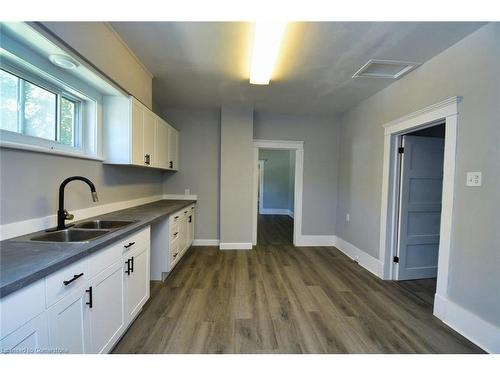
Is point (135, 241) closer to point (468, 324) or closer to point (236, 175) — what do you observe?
point (236, 175)

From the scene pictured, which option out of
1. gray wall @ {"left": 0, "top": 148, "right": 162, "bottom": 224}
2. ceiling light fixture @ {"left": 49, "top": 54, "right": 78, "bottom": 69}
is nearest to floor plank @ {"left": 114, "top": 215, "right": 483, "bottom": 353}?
gray wall @ {"left": 0, "top": 148, "right": 162, "bottom": 224}

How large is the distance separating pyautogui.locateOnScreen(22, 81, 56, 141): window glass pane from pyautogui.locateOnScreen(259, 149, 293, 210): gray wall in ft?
23.3

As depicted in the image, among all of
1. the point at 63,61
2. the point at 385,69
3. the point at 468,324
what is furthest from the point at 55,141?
the point at 468,324

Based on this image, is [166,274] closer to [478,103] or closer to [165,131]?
[165,131]

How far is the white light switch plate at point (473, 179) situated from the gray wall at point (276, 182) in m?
6.62

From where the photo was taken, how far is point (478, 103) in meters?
1.75

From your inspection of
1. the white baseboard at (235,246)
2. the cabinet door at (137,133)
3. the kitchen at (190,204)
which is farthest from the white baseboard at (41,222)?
the white baseboard at (235,246)

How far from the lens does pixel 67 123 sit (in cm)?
193

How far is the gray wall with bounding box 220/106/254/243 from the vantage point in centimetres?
379

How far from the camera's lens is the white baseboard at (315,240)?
4.26m

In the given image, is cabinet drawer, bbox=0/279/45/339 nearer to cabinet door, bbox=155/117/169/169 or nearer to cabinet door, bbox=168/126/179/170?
cabinet door, bbox=155/117/169/169

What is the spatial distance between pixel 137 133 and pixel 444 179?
3.25m

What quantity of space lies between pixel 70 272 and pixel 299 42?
246 cm
